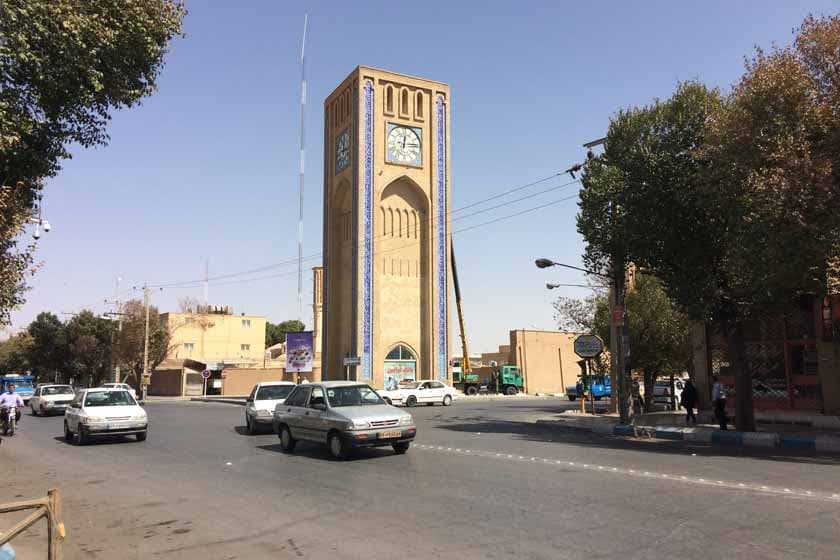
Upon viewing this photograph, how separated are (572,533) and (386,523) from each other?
7.12 ft

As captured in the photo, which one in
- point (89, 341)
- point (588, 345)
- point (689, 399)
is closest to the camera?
point (689, 399)

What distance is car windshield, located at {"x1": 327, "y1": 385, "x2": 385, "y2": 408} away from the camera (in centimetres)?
1424

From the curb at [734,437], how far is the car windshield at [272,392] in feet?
33.2

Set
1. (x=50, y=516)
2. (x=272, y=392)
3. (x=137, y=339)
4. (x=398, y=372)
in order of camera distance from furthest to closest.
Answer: (x=137, y=339)
(x=398, y=372)
(x=272, y=392)
(x=50, y=516)

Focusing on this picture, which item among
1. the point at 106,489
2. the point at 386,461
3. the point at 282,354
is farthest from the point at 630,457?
the point at 282,354

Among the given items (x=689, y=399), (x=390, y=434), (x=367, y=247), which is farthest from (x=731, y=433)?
(x=367, y=247)

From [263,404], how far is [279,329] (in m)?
95.4

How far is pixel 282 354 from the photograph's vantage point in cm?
7950

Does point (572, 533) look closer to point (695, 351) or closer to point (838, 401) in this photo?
point (838, 401)

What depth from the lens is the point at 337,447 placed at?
13430 mm

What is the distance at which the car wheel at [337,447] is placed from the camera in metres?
13.4

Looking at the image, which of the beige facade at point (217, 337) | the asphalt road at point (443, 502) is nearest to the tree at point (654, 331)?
the asphalt road at point (443, 502)

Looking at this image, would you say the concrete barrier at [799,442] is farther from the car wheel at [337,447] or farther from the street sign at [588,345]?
the car wheel at [337,447]

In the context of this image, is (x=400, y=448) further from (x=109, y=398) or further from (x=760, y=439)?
(x=109, y=398)
